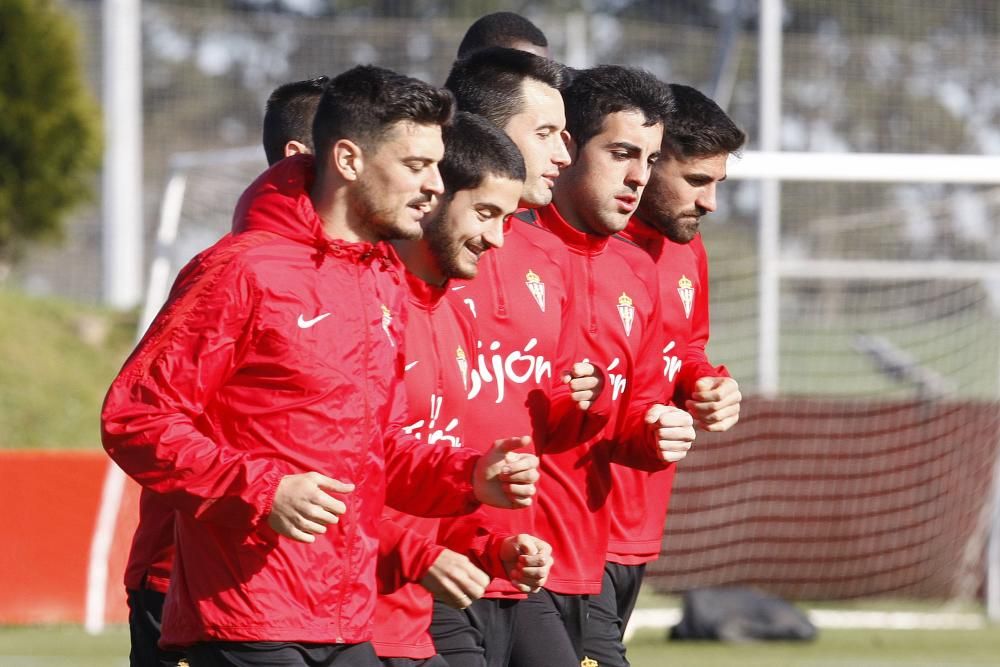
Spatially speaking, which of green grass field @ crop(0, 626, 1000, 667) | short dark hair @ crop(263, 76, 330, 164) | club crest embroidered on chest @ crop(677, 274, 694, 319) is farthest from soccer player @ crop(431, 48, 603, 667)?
green grass field @ crop(0, 626, 1000, 667)

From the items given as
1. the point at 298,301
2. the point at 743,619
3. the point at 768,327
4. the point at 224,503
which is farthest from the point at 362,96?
the point at 768,327

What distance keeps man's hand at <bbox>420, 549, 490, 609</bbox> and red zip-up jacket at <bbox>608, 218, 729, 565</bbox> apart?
147 cm

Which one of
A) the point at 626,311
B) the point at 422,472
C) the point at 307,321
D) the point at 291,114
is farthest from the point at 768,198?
the point at 307,321

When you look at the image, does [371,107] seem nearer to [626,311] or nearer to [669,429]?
[669,429]

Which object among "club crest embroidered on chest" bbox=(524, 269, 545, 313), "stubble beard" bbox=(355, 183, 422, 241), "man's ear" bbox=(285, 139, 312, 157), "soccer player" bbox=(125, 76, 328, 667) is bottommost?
"soccer player" bbox=(125, 76, 328, 667)

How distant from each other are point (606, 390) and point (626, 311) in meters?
0.39

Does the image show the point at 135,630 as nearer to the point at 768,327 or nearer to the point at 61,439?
the point at 768,327

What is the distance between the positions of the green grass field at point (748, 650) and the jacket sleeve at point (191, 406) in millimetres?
6281

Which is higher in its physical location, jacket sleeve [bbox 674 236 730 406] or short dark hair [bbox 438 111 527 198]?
short dark hair [bbox 438 111 527 198]

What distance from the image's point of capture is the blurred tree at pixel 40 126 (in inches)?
657

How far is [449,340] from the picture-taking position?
14.1 ft

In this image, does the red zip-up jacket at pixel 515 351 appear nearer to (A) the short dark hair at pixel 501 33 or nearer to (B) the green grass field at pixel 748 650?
(A) the short dark hair at pixel 501 33

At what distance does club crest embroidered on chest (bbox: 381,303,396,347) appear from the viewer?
374cm

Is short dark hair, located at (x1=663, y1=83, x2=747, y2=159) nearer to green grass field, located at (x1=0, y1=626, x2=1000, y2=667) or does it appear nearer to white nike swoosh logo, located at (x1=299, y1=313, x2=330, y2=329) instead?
white nike swoosh logo, located at (x1=299, y1=313, x2=330, y2=329)
